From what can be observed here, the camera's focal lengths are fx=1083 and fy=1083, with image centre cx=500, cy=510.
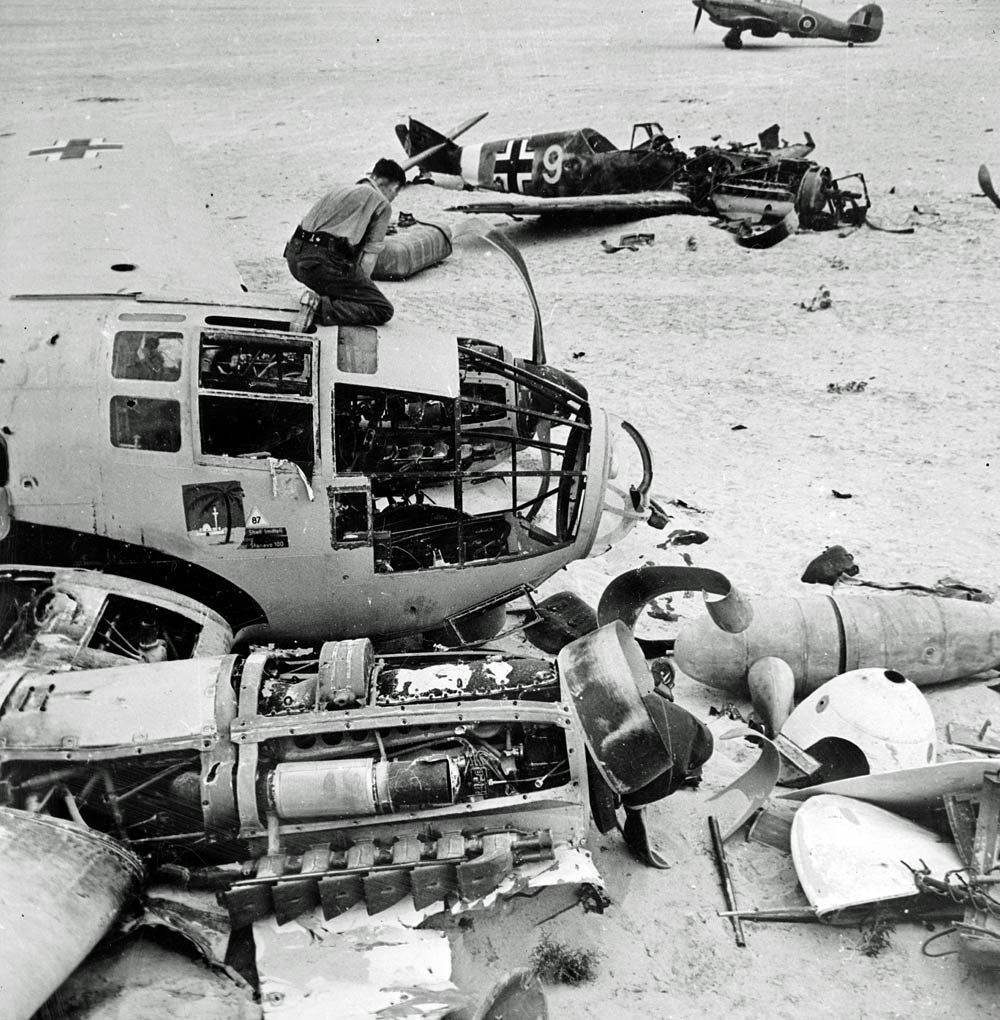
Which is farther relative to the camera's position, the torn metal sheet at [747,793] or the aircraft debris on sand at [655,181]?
the aircraft debris on sand at [655,181]

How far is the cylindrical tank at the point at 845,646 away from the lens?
31.0ft

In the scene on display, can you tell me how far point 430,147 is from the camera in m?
24.1

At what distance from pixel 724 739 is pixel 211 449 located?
Answer: 193 inches

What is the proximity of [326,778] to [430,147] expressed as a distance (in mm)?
19857

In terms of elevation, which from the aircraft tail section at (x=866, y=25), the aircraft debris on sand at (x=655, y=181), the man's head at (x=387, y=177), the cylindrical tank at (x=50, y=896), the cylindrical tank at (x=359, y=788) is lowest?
the cylindrical tank at (x=50, y=896)

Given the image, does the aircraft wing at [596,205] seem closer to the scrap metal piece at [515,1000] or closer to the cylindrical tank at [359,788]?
the cylindrical tank at [359,788]

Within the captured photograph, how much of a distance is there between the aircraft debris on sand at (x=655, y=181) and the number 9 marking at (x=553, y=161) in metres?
0.02

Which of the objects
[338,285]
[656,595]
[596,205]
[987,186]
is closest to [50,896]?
[656,595]

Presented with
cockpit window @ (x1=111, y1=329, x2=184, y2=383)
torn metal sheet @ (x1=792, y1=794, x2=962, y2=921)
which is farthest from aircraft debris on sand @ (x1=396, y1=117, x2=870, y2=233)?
torn metal sheet @ (x1=792, y1=794, x2=962, y2=921)

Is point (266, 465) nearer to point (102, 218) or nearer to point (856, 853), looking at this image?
point (856, 853)

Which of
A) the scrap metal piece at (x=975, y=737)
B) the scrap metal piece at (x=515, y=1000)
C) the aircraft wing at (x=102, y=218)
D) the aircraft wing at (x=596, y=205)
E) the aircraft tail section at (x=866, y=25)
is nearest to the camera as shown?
the scrap metal piece at (x=515, y=1000)

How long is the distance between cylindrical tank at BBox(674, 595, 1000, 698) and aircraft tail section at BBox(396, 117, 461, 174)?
16.7 metres

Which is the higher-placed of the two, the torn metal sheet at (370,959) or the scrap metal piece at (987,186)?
the scrap metal piece at (987,186)

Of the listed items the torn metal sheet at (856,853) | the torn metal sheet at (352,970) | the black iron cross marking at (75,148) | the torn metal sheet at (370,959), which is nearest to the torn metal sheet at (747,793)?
the torn metal sheet at (856,853)
